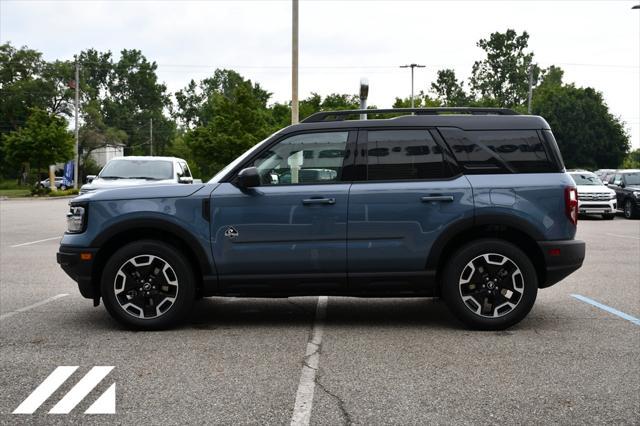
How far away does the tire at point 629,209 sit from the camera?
2394 centimetres

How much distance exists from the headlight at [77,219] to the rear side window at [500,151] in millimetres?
3239

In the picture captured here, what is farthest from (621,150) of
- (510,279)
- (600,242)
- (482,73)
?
(510,279)

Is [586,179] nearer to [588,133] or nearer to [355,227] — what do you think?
[355,227]

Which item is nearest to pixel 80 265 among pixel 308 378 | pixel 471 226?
pixel 308 378

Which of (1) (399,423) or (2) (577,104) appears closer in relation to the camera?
(1) (399,423)

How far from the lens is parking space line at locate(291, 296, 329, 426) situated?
148 inches

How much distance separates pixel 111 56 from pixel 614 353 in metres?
126

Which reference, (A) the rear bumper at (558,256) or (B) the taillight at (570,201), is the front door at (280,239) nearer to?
(A) the rear bumper at (558,256)

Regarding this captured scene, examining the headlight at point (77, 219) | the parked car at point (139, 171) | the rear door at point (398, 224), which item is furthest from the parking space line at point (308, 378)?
the parked car at point (139, 171)

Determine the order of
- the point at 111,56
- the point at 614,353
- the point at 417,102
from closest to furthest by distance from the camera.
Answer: the point at 614,353 < the point at 417,102 < the point at 111,56

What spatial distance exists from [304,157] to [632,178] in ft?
73.4

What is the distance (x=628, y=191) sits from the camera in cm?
2439

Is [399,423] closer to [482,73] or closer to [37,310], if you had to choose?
[37,310]

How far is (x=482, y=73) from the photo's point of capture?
320 ft
